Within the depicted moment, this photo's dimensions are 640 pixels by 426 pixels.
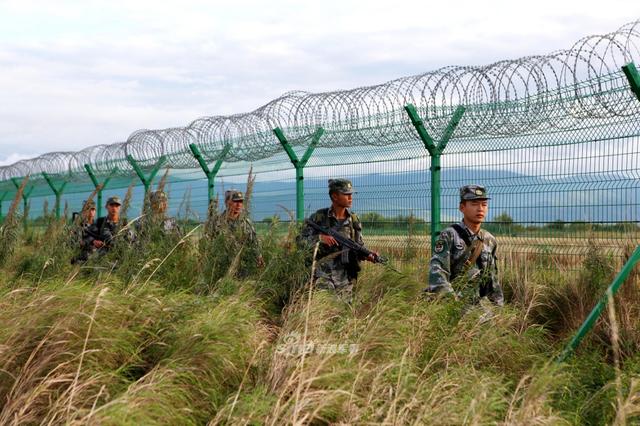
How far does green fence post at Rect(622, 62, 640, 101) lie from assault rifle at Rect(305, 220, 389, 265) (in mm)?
2282

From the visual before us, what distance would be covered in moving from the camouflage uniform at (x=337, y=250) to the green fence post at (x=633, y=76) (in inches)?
90.4

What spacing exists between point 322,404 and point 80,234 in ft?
14.3

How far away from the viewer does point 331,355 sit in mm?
4270

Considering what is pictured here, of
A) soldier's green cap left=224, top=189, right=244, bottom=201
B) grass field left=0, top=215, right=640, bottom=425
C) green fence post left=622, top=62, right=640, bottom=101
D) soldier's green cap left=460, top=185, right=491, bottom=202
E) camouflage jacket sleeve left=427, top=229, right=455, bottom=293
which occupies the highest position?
green fence post left=622, top=62, right=640, bottom=101

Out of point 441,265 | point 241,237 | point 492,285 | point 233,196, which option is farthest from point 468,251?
point 233,196

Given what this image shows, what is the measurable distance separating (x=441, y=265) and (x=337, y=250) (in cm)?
161

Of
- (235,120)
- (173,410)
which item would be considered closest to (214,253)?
(173,410)

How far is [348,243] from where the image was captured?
23.6ft

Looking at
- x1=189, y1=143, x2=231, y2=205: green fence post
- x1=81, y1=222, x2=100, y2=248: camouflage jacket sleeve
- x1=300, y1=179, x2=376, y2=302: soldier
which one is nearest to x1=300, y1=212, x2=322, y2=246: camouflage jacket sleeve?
x1=300, y1=179, x2=376, y2=302: soldier

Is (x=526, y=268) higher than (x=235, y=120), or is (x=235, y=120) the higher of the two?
(x=235, y=120)

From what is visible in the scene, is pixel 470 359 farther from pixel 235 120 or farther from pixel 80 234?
pixel 235 120

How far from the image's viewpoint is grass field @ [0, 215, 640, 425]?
12.3 feet

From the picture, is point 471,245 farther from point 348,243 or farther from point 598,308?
point 348,243

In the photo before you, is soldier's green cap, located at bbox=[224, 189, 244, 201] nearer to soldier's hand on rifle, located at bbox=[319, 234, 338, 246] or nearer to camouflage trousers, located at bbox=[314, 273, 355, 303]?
soldier's hand on rifle, located at bbox=[319, 234, 338, 246]
